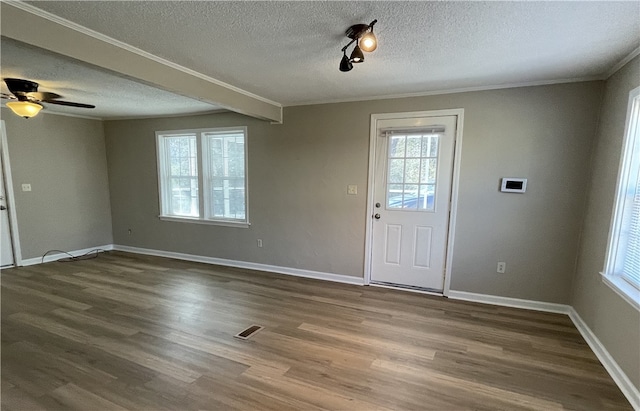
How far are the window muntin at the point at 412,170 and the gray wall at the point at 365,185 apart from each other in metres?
0.31

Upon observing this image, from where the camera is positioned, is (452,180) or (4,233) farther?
(4,233)

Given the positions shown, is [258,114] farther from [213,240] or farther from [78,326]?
[78,326]

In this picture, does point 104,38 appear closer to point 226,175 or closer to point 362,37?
point 362,37

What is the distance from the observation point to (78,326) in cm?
272

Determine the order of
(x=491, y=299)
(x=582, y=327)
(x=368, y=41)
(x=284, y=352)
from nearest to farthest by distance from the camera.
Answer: (x=368, y=41)
(x=284, y=352)
(x=582, y=327)
(x=491, y=299)

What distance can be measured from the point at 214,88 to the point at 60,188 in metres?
3.81

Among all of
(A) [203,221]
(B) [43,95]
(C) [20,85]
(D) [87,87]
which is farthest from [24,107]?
(A) [203,221]

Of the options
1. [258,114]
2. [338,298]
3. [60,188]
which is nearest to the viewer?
[338,298]

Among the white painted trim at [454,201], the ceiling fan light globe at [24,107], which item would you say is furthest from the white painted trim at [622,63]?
the ceiling fan light globe at [24,107]

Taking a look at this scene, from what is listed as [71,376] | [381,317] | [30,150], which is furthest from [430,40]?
[30,150]

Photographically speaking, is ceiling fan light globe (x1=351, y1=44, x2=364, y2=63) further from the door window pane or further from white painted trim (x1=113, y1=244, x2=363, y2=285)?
white painted trim (x1=113, y1=244, x2=363, y2=285)

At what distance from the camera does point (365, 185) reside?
3742mm

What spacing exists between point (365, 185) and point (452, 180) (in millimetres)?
1008

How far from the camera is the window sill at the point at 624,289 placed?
1.93 metres
